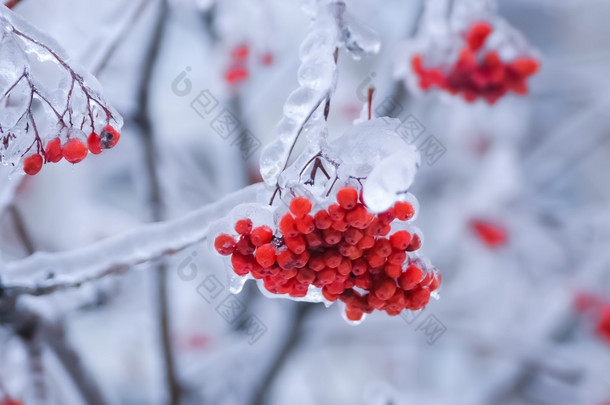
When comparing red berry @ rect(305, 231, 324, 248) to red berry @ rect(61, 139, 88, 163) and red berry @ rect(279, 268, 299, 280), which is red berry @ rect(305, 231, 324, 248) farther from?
red berry @ rect(61, 139, 88, 163)

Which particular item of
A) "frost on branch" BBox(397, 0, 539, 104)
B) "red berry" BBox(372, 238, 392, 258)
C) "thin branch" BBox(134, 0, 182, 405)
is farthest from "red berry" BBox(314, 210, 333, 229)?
"thin branch" BBox(134, 0, 182, 405)

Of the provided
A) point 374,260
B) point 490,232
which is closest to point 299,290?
point 374,260

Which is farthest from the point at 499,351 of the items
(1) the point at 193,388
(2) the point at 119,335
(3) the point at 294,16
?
(2) the point at 119,335

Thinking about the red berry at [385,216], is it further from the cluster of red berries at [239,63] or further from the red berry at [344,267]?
the cluster of red berries at [239,63]

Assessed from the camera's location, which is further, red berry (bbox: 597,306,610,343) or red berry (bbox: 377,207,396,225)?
red berry (bbox: 597,306,610,343)

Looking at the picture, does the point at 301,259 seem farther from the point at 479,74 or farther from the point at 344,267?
the point at 479,74
